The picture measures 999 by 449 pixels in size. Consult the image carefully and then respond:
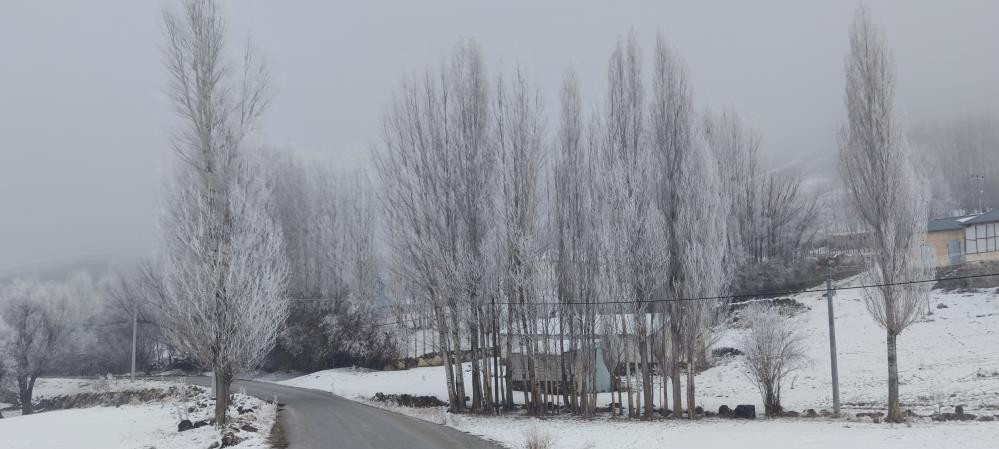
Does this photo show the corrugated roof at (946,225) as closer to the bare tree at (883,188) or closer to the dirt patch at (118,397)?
the bare tree at (883,188)

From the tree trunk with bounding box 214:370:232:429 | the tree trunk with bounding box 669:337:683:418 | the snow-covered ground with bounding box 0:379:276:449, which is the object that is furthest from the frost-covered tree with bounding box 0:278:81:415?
the tree trunk with bounding box 669:337:683:418

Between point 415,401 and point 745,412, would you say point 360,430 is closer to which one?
point 415,401

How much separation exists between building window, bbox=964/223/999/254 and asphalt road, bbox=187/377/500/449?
4128cm

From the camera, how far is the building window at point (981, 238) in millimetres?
42562

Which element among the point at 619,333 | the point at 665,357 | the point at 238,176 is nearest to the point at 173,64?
the point at 238,176

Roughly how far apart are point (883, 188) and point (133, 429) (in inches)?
906

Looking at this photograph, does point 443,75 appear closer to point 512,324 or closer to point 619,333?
point 512,324

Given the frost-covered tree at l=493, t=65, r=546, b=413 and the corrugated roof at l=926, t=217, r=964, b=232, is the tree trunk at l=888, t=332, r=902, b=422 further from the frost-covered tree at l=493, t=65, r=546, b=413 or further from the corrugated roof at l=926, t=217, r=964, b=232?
the corrugated roof at l=926, t=217, r=964, b=232

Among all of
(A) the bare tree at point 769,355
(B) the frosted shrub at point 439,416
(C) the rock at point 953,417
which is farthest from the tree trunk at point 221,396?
(C) the rock at point 953,417

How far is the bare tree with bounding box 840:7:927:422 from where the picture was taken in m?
18.6

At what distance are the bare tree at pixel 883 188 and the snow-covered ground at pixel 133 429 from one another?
56.1ft

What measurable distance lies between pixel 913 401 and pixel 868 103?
9481 mm

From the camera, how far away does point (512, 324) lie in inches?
886

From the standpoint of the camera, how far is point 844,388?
24406mm
